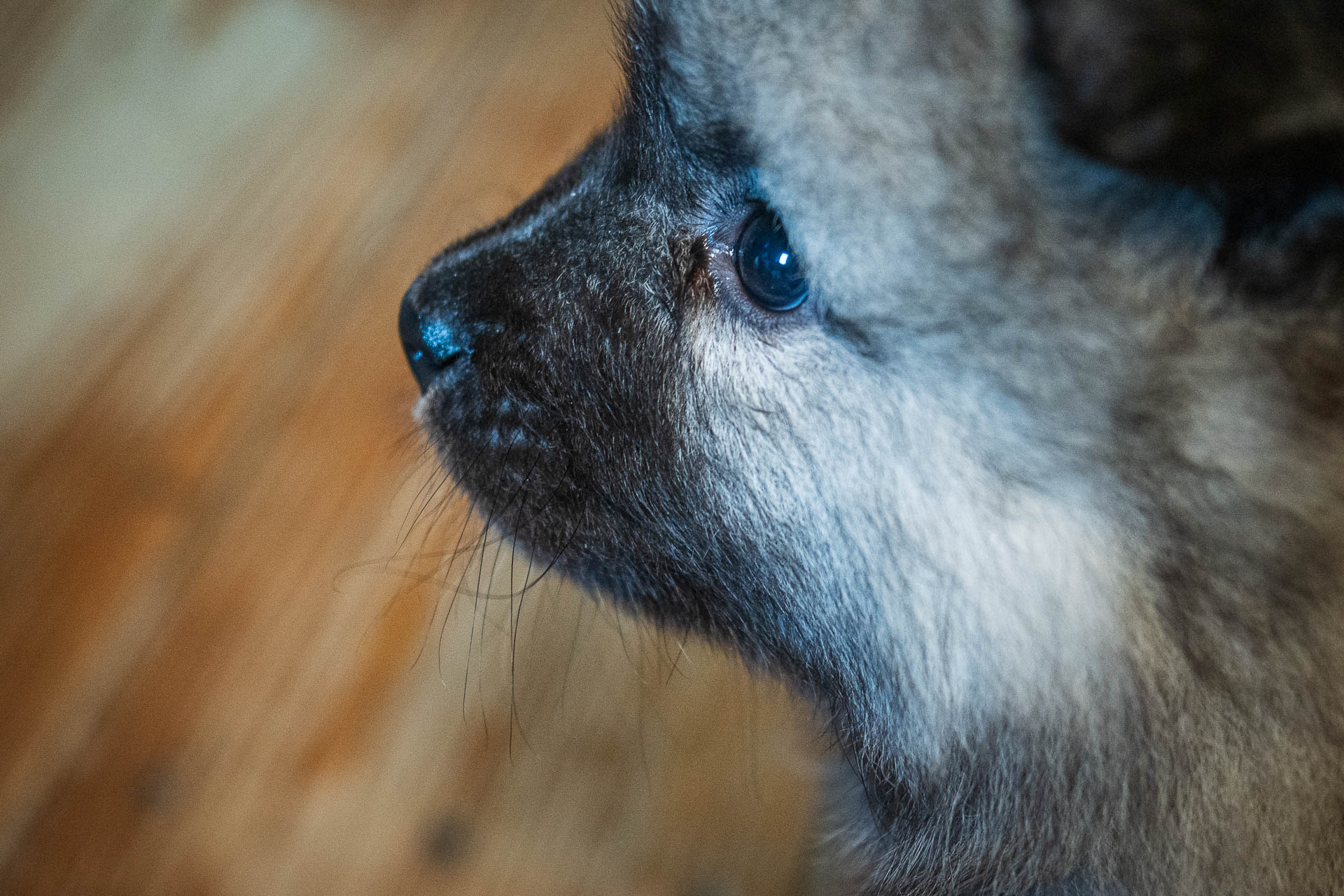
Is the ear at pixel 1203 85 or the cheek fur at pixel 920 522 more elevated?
the ear at pixel 1203 85

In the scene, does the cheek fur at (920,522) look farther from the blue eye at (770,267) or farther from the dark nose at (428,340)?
the dark nose at (428,340)

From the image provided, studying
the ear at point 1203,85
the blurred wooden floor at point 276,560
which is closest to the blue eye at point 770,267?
the ear at point 1203,85

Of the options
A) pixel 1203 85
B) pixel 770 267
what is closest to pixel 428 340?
pixel 770 267

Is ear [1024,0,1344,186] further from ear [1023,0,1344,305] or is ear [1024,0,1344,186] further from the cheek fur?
the cheek fur

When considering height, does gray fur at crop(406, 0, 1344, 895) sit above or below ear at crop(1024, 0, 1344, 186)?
below

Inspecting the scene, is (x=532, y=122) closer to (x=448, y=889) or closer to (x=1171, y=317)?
(x=448, y=889)

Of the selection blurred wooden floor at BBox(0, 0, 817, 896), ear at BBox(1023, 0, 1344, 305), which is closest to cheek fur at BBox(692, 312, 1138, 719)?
ear at BBox(1023, 0, 1344, 305)

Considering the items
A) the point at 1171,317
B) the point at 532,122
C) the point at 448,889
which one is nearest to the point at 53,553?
the point at 448,889
